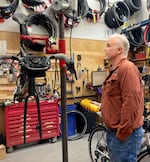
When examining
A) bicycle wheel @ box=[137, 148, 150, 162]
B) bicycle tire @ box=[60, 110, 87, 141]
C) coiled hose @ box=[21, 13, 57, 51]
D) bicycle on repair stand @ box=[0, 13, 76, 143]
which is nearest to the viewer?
bicycle on repair stand @ box=[0, 13, 76, 143]

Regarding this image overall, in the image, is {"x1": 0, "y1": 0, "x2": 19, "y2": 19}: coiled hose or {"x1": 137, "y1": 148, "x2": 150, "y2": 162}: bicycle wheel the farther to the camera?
{"x1": 0, "y1": 0, "x2": 19, "y2": 19}: coiled hose

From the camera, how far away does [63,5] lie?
1.64m

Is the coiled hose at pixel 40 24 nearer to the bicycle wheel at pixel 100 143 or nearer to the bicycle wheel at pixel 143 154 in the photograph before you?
the bicycle wheel at pixel 100 143

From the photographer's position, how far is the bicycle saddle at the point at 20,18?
156 inches

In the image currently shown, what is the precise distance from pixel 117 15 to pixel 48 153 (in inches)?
135

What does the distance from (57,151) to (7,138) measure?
0.89 meters

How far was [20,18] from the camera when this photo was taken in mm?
3992

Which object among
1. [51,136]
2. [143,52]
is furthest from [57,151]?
[143,52]

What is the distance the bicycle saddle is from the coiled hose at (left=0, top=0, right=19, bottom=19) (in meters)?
0.09

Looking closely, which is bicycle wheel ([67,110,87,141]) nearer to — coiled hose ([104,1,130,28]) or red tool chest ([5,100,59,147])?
red tool chest ([5,100,59,147])

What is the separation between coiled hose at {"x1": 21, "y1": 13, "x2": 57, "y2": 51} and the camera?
4068 mm

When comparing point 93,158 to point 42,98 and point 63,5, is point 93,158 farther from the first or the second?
point 63,5

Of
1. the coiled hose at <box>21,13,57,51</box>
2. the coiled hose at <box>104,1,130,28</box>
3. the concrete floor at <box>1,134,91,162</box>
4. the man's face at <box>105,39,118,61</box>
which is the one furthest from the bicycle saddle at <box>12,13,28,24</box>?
the man's face at <box>105,39,118,61</box>

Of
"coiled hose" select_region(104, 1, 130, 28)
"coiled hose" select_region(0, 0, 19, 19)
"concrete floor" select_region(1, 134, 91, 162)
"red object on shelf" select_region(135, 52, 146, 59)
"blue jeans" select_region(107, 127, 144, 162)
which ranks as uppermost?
"coiled hose" select_region(104, 1, 130, 28)
